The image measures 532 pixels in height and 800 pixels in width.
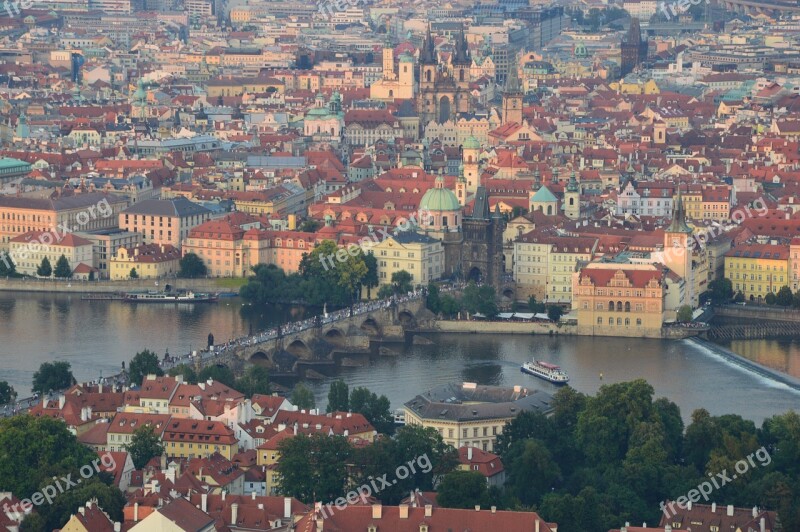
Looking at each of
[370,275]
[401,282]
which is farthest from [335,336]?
[370,275]

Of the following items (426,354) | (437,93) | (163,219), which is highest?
(437,93)

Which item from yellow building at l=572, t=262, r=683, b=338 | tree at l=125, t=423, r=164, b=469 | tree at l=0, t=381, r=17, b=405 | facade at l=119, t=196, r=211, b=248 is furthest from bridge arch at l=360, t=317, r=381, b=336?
tree at l=125, t=423, r=164, b=469

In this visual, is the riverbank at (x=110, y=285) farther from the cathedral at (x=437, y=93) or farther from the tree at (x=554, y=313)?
the cathedral at (x=437, y=93)

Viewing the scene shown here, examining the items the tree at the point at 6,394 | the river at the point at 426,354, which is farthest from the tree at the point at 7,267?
the tree at the point at 6,394

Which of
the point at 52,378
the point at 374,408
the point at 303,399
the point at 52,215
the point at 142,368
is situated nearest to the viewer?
the point at 374,408

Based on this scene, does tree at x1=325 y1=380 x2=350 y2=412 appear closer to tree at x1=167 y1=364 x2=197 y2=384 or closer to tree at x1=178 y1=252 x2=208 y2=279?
tree at x1=167 y1=364 x2=197 y2=384

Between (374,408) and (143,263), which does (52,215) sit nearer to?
(143,263)
